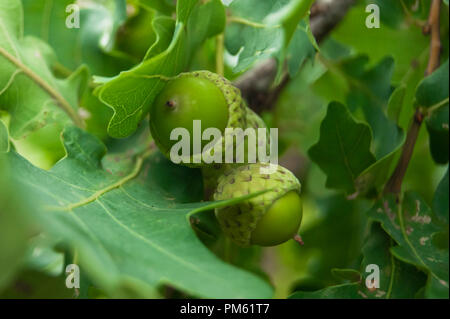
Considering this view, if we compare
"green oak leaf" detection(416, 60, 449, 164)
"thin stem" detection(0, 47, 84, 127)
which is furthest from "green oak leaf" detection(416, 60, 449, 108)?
"thin stem" detection(0, 47, 84, 127)

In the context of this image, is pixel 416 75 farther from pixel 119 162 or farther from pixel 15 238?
pixel 15 238

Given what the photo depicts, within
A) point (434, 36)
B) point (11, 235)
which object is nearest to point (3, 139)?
point (11, 235)

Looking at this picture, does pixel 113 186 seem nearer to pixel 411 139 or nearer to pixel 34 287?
pixel 34 287

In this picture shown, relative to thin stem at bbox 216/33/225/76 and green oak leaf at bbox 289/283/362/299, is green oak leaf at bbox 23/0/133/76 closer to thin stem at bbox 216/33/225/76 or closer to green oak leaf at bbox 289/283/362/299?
thin stem at bbox 216/33/225/76

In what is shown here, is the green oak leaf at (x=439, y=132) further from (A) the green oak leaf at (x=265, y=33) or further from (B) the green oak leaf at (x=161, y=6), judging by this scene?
(B) the green oak leaf at (x=161, y=6)

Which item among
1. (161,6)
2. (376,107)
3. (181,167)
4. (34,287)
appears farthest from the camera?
(376,107)

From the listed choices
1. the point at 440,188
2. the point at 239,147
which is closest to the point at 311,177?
the point at 440,188
